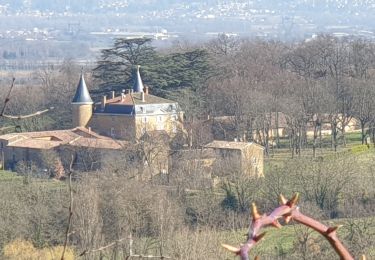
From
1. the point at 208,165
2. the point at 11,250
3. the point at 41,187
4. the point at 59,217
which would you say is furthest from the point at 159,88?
the point at 11,250

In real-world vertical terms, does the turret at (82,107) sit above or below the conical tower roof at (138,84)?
below

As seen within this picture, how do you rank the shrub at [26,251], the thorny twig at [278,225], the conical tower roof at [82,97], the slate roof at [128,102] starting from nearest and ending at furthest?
the thorny twig at [278,225], the shrub at [26,251], the slate roof at [128,102], the conical tower roof at [82,97]

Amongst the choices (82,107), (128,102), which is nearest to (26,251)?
(128,102)

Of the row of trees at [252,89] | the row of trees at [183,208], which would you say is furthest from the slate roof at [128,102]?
the row of trees at [183,208]

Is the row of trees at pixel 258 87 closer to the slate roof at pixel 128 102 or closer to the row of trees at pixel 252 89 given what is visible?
the row of trees at pixel 252 89

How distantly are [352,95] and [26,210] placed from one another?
1745cm

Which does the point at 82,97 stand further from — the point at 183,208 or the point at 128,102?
the point at 183,208

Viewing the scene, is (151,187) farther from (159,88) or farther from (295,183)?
(159,88)

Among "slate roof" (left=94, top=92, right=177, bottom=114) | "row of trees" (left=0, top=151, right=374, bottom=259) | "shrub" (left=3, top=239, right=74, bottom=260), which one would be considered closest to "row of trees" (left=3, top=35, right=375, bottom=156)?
"slate roof" (left=94, top=92, right=177, bottom=114)

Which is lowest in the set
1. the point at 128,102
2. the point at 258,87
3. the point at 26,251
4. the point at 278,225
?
the point at 258,87

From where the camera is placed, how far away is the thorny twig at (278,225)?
4.42 feet

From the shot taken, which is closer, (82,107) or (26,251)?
(26,251)

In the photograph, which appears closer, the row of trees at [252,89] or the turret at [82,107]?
the row of trees at [252,89]

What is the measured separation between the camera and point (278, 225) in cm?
140
